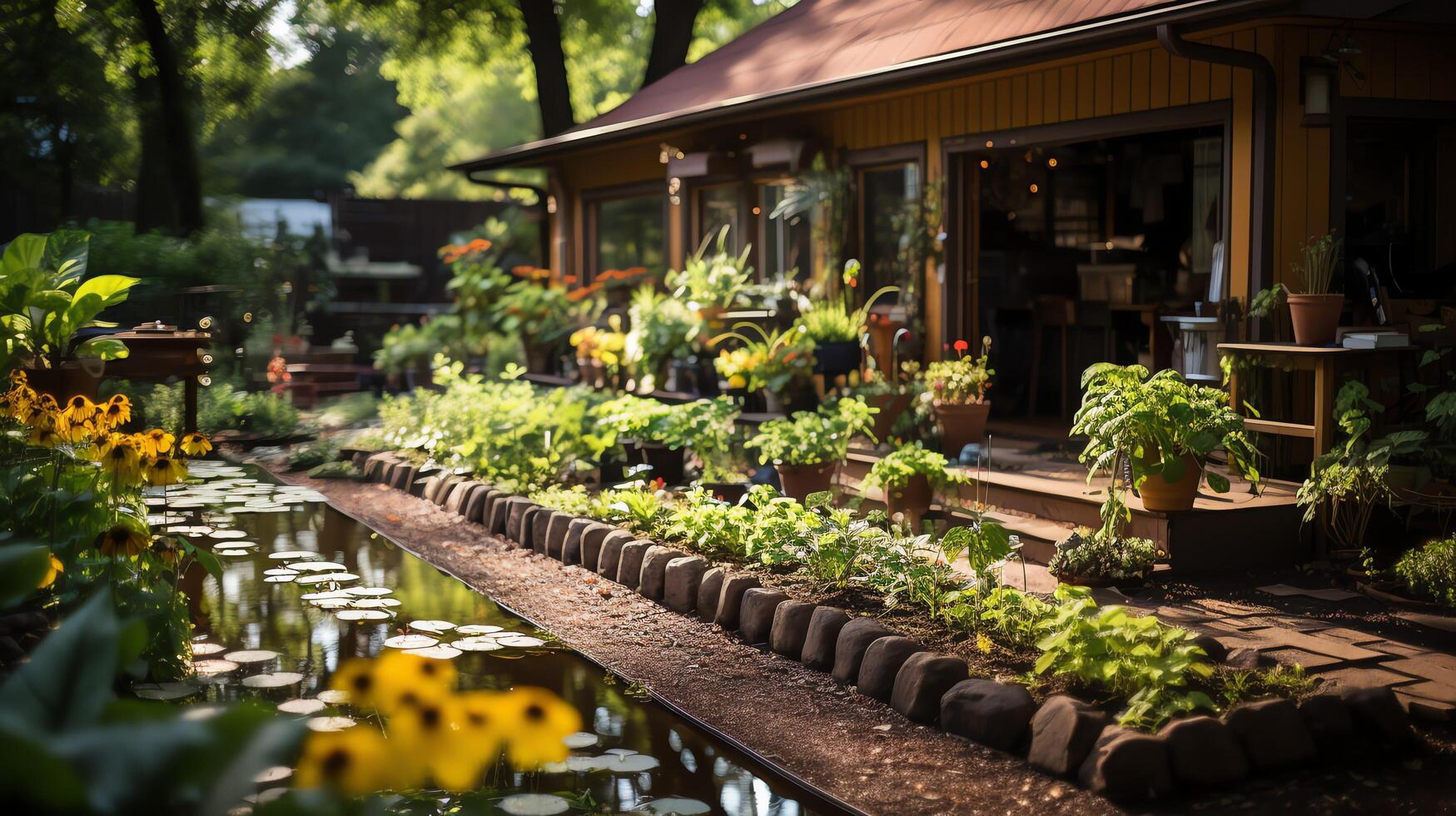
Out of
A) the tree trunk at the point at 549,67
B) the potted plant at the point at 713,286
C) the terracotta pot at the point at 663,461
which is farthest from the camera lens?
the tree trunk at the point at 549,67

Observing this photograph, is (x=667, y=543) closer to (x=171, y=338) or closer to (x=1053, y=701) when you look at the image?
(x=1053, y=701)

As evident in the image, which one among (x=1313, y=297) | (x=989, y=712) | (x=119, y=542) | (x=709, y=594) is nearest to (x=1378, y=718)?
(x=989, y=712)

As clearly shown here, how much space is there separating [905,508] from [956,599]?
216 centimetres

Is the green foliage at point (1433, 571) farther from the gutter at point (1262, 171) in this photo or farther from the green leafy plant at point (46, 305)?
the green leafy plant at point (46, 305)

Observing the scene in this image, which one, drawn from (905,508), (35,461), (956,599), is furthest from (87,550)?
(905,508)

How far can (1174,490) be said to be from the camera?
625 centimetres

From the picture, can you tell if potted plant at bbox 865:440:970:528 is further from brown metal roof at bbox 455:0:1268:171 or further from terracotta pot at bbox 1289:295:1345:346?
brown metal roof at bbox 455:0:1268:171

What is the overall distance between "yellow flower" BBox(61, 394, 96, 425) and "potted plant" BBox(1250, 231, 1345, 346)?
591cm

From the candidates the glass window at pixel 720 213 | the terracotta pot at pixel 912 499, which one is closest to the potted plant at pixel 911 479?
the terracotta pot at pixel 912 499

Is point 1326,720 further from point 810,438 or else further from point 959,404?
point 959,404

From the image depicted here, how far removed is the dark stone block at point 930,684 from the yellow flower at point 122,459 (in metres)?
2.86

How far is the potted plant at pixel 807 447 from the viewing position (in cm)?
768

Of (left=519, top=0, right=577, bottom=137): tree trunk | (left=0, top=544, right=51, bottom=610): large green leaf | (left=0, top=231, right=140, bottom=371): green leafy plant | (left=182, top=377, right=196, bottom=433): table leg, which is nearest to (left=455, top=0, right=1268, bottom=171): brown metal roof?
(left=519, top=0, right=577, bottom=137): tree trunk

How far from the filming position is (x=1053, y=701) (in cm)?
406
